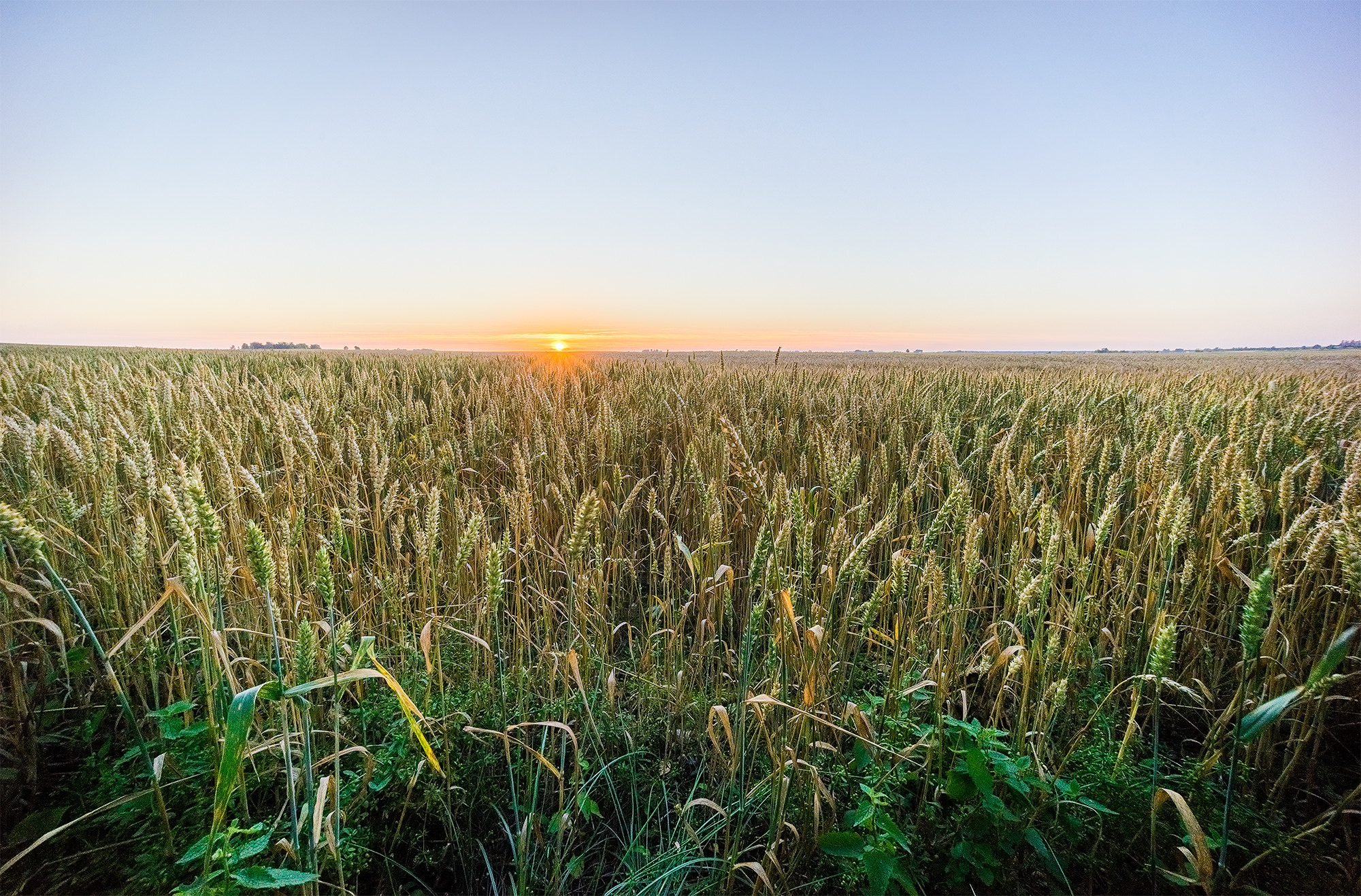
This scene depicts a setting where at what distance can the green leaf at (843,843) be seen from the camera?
120cm

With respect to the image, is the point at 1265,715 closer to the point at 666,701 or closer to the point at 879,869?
the point at 879,869

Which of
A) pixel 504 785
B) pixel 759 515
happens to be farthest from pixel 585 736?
pixel 759 515

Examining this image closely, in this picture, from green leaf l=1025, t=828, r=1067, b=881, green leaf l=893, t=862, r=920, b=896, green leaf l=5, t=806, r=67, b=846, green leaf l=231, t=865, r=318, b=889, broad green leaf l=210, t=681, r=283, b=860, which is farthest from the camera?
green leaf l=5, t=806, r=67, b=846

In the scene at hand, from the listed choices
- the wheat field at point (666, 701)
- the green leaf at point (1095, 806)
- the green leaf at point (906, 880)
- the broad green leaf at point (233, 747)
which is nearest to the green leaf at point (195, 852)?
the wheat field at point (666, 701)

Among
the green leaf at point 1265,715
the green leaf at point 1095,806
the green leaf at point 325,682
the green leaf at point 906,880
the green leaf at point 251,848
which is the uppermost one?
the green leaf at point 325,682

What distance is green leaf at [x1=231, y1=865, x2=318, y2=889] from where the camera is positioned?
955mm

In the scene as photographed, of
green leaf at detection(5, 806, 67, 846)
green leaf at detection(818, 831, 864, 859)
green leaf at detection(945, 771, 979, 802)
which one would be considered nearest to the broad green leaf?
green leaf at detection(5, 806, 67, 846)

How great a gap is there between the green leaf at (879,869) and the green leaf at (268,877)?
3.17ft

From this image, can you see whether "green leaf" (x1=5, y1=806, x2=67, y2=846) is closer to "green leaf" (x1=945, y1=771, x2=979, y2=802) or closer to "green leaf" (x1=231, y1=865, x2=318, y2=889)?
"green leaf" (x1=231, y1=865, x2=318, y2=889)

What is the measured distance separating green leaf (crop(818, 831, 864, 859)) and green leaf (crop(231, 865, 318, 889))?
91 cm

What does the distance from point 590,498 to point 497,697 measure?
2.31ft

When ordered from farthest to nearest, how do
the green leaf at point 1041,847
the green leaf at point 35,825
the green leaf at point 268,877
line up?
the green leaf at point 35,825, the green leaf at point 1041,847, the green leaf at point 268,877

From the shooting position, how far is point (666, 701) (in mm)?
1814

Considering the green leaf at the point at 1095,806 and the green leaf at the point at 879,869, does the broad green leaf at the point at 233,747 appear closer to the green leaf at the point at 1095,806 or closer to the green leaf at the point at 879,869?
the green leaf at the point at 879,869
